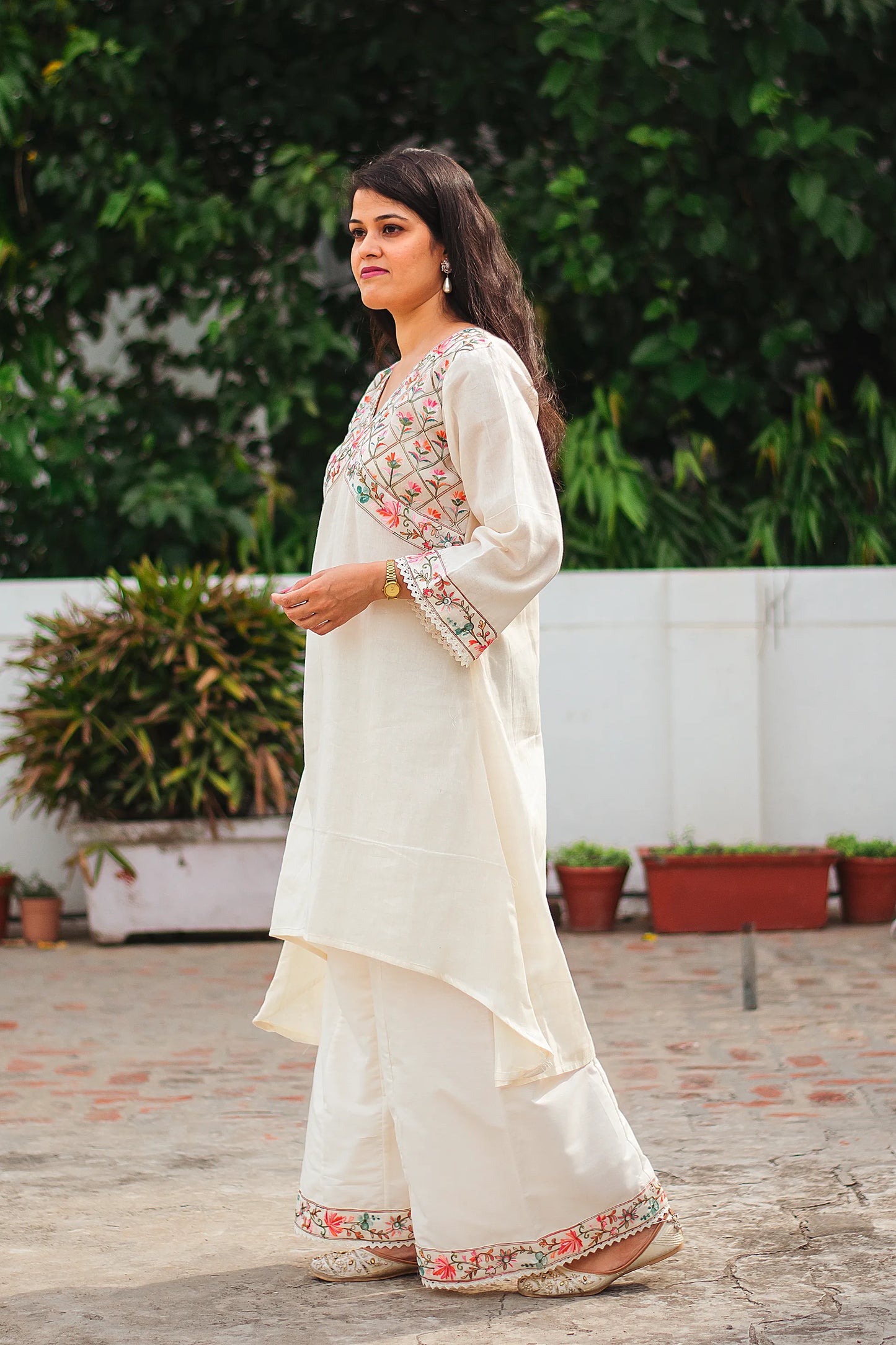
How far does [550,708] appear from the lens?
22.0 ft

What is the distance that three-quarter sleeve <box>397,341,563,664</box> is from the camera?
2379 mm

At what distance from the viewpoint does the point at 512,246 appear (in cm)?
762

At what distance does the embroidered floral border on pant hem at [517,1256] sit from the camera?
239cm

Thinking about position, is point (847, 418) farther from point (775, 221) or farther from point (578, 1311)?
point (578, 1311)

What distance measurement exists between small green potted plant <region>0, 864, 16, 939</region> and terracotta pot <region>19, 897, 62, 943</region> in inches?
3.6

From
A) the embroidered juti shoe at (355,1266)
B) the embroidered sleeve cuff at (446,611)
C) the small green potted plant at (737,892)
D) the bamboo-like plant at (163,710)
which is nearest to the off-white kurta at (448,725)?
the embroidered sleeve cuff at (446,611)

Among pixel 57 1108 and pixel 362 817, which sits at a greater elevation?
pixel 362 817

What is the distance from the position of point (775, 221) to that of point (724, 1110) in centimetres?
539

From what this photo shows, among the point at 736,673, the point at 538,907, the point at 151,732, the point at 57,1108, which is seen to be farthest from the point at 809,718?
the point at 538,907

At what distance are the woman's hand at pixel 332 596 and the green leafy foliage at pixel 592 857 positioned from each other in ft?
13.1

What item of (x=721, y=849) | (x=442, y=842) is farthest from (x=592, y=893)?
(x=442, y=842)

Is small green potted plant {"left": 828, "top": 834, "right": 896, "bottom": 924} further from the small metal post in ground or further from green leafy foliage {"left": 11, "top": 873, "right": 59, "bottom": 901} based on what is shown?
green leafy foliage {"left": 11, "top": 873, "right": 59, "bottom": 901}

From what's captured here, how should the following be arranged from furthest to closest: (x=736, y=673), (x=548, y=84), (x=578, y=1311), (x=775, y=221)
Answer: (x=775, y=221) < (x=548, y=84) < (x=736, y=673) < (x=578, y=1311)

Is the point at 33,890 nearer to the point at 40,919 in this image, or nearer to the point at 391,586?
the point at 40,919
